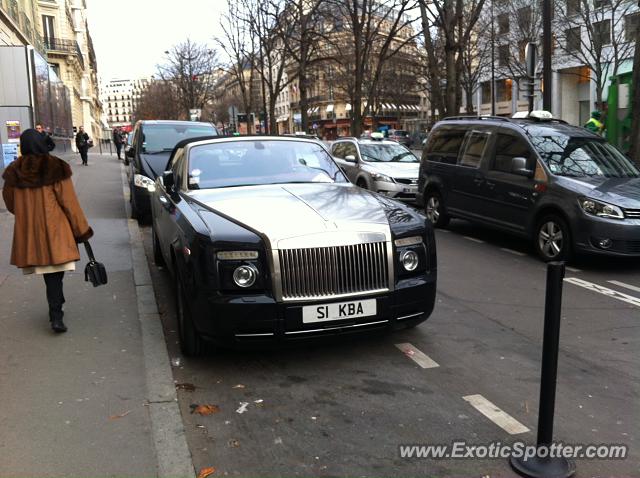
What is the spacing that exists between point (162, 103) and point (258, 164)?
62884mm

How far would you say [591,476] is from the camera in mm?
3039

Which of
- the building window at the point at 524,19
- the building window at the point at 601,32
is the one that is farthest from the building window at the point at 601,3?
the building window at the point at 524,19

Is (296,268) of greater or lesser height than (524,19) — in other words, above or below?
below

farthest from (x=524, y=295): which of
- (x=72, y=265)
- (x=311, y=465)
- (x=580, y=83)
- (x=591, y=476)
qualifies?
(x=580, y=83)

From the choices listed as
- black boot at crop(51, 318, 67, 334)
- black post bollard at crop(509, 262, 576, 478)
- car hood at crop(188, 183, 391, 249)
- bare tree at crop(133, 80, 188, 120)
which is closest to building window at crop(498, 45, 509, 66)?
bare tree at crop(133, 80, 188, 120)

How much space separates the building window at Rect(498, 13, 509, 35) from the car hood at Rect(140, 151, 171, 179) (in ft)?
112

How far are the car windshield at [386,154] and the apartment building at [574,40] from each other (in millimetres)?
9935

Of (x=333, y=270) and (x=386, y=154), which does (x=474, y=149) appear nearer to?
(x=386, y=154)

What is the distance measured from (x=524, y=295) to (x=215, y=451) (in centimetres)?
436

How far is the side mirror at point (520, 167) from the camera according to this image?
821cm

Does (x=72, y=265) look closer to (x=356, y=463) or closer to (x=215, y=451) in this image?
(x=215, y=451)

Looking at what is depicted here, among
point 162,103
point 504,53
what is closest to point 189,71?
point 162,103

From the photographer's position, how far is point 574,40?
37094mm

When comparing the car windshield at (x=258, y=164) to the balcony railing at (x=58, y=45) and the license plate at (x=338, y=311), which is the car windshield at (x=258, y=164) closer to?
the license plate at (x=338, y=311)
